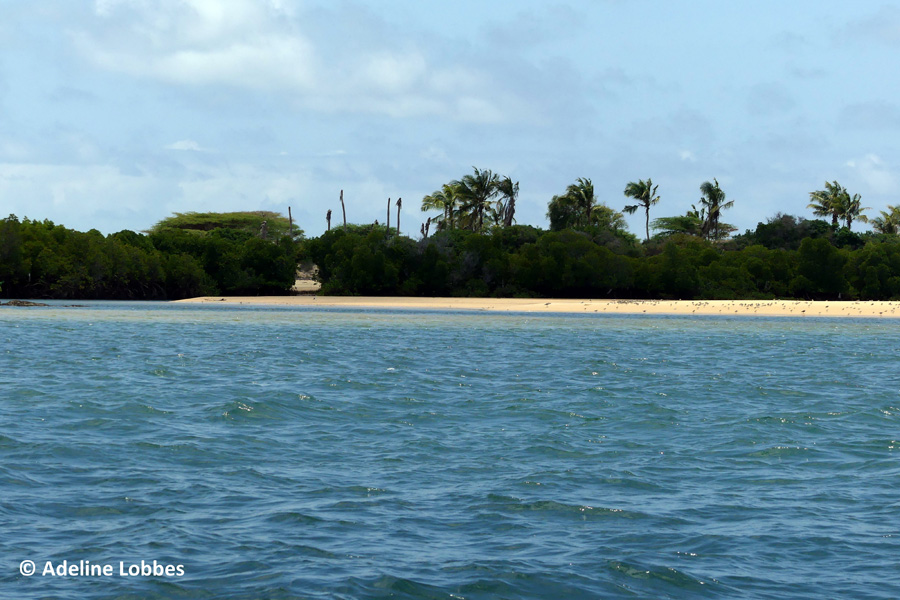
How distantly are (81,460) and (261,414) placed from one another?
410 cm

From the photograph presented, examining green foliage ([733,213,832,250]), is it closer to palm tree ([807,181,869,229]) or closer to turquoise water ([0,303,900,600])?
palm tree ([807,181,869,229])

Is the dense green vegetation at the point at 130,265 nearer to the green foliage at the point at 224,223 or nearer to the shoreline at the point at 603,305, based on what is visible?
the shoreline at the point at 603,305

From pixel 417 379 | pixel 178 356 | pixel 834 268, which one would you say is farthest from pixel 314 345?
pixel 834 268

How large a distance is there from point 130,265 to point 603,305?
34788 mm

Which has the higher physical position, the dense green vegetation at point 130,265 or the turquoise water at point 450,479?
the dense green vegetation at point 130,265

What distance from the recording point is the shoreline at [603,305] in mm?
53438

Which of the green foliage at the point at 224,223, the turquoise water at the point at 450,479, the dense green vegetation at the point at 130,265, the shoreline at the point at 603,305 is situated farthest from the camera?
the green foliage at the point at 224,223

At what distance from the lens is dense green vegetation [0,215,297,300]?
213 feet

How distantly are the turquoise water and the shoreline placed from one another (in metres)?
31.5

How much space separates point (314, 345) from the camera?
29.4 metres

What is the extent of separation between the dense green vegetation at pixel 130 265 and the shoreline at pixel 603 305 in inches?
123

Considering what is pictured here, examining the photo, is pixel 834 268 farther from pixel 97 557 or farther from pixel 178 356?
pixel 97 557

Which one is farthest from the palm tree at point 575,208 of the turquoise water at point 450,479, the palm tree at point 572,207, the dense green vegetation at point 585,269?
the turquoise water at point 450,479

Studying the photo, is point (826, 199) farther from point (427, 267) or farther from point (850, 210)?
point (427, 267)
